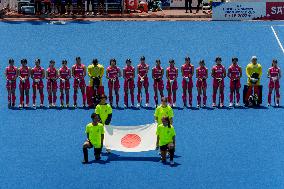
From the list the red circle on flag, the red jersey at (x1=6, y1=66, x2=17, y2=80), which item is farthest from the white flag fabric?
the red jersey at (x1=6, y1=66, x2=17, y2=80)

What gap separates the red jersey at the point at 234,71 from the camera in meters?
25.8

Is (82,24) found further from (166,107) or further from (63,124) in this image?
(166,107)

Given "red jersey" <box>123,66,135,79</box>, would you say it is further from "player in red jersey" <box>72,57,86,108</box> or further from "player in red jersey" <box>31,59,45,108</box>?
"player in red jersey" <box>31,59,45,108</box>

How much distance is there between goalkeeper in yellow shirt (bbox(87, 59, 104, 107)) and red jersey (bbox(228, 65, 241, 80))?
14.1 ft

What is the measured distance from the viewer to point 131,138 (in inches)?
824

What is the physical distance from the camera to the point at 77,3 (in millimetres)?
46438

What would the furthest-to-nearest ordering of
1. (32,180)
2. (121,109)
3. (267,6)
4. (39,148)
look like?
(267,6) < (121,109) < (39,148) < (32,180)

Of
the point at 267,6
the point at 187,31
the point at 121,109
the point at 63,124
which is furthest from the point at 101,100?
the point at 267,6

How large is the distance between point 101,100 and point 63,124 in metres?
3.20

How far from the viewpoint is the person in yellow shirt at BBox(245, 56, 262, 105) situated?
25672 mm

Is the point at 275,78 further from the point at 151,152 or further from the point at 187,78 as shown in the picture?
the point at 151,152

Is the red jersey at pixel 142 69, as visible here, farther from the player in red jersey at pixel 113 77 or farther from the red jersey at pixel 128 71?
the player in red jersey at pixel 113 77

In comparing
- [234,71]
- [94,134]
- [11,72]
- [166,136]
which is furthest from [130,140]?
[11,72]

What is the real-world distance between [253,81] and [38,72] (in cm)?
719
